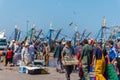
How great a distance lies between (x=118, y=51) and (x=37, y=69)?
459cm

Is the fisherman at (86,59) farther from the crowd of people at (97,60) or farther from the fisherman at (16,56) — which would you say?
the fisherman at (16,56)

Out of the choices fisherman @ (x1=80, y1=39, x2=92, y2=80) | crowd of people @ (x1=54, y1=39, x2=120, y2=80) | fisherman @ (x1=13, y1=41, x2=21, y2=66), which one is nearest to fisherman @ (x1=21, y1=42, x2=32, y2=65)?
fisherman @ (x1=13, y1=41, x2=21, y2=66)

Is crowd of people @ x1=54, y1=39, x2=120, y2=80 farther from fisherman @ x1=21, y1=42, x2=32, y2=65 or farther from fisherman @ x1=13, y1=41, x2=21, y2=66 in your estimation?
fisherman @ x1=13, y1=41, x2=21, y2=66

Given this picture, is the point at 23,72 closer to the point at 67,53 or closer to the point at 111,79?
the point at 67,53

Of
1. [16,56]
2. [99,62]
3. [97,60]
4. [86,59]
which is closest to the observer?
[99,62]

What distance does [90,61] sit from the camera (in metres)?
15.5

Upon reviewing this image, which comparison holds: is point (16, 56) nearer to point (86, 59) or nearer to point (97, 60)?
point (86, 59)

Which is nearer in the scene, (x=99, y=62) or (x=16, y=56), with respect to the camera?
(x=99, y=62)

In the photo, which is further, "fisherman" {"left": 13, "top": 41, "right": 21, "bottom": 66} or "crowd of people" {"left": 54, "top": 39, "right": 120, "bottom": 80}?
"fisherman" {"left": 13, "top": 41, "right": 21, "bottom": 66}

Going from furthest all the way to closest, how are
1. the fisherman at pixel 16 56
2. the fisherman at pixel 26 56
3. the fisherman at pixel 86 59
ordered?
the fisherman at pixel 16 56 → the fisherman at pixel 26 56 → the fisherman at pixel 86 59

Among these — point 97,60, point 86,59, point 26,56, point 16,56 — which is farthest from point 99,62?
point 16,56

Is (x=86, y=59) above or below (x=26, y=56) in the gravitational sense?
below

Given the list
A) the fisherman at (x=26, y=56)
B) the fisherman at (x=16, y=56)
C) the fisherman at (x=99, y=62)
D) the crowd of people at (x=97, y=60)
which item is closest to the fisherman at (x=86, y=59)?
the crowd of people at (x=97, y=60)

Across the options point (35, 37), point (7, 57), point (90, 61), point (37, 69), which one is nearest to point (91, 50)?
point (90, 61)
